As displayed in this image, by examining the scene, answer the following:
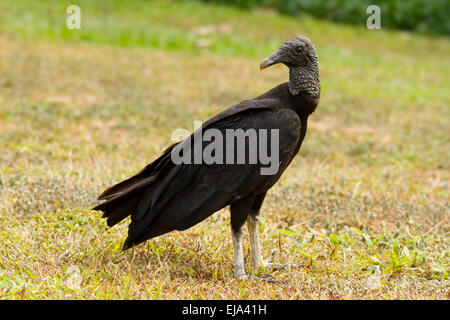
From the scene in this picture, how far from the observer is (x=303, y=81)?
3291mm

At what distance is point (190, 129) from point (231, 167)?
11.7 feet

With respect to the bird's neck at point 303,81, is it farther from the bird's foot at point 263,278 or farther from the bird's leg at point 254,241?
the bird's foot at point 263,278

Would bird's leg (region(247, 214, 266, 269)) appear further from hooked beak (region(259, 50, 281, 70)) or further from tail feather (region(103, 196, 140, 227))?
hooked beak (region(259, 50, 281, 70))

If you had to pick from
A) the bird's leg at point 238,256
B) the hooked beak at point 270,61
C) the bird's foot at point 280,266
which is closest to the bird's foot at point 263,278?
the bird's leg at point 238,256

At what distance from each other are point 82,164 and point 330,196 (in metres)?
2.10

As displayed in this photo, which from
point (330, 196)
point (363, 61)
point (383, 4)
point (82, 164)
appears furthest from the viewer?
point (383, 4)

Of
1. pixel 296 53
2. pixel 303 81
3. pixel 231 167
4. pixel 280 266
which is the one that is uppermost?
pixel 296 53

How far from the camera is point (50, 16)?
1201 centimetres

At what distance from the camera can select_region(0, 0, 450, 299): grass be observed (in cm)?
330

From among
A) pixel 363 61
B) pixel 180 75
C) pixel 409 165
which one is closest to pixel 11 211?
pixel 409 165

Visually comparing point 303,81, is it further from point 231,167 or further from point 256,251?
point 256,251

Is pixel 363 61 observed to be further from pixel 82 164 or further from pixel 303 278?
pixel 303 278

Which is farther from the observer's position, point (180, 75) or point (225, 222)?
point (180, 75)

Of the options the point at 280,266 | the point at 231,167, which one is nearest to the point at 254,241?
the point at 280,266
